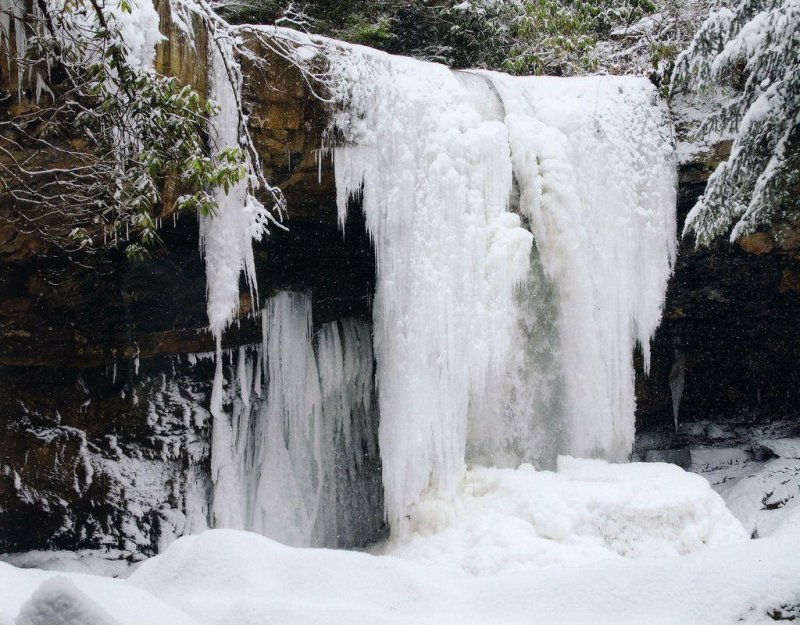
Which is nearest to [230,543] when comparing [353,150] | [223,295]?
[223,295]

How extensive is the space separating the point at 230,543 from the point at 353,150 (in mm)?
3876

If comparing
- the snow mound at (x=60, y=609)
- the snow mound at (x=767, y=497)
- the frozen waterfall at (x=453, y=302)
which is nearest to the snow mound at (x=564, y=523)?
the frozen waterfall at (x=453, y=302)

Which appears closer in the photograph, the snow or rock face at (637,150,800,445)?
the snow

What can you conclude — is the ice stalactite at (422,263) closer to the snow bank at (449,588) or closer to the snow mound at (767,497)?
the snow mound at (767,497)

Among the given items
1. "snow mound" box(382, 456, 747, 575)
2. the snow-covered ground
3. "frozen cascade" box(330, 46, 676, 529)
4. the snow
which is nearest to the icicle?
"frozen cascade" box(330, 46, 676, 529)

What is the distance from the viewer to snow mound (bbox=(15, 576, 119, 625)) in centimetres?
163

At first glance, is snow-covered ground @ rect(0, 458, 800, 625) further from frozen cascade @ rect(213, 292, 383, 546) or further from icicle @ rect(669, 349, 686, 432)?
icicle @ rect(669, 349, 686, 432)

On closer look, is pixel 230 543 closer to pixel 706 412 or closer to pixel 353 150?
pixel 353 150

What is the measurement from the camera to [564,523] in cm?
517

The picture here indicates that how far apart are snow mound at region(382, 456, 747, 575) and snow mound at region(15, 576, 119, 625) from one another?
3615 mm

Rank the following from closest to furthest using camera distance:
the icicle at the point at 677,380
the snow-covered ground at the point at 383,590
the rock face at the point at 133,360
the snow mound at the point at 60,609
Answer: the snow mound at the point at 60,609 → the snow-covered ground at the point at 383,590 → the rock face at the point at 133,360 → the icicle at the point at 677,380

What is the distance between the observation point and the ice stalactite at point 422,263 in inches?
229

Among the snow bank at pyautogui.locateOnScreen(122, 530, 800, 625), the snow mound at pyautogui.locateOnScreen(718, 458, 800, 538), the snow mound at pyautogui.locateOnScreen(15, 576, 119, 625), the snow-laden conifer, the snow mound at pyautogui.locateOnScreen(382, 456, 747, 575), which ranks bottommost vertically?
the snow mound at pyautogui.locateOnScreen(718, 458, 800, 538)

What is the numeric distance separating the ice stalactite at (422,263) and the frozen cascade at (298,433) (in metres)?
1.18
